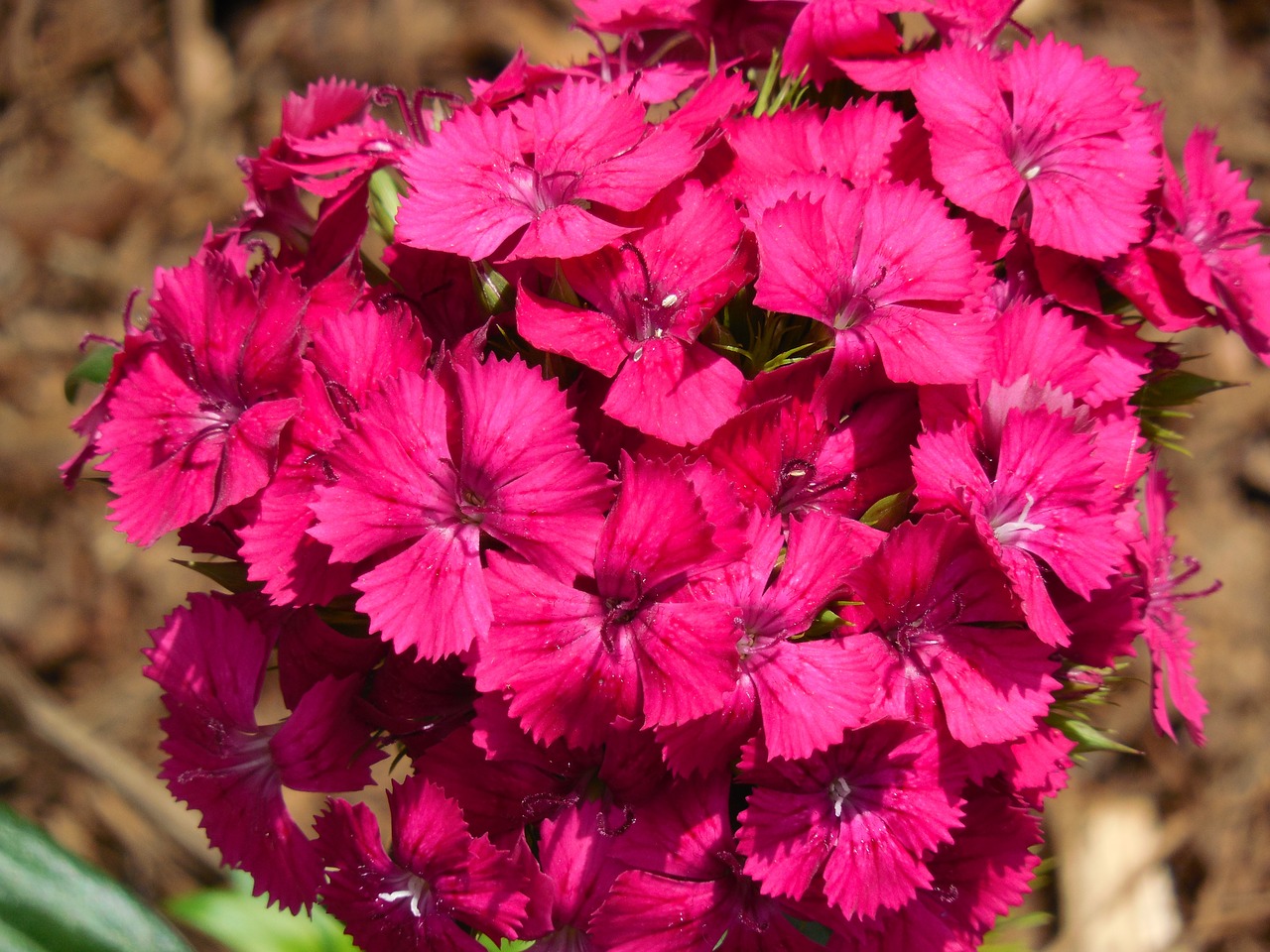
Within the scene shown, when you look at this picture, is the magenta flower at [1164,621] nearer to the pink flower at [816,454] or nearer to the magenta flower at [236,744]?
the pink flower at [816,454]

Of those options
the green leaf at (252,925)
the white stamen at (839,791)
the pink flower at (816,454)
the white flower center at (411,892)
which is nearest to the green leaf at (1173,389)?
the pink flower at (816,454)

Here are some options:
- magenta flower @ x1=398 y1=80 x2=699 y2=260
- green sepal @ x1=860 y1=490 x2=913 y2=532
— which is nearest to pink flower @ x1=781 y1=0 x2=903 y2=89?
magenta flower @ x1=398 y1=80 x2=699 y2=260

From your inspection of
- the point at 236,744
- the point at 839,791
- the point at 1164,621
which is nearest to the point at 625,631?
the point at 839,791

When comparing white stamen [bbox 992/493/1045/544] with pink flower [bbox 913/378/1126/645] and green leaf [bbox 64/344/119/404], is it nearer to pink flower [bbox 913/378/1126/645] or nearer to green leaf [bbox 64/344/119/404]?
pink flower [bbox 913/378/1126/645]

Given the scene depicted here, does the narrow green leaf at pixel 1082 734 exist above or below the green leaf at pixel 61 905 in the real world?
above

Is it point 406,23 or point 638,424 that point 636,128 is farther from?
point 406,23

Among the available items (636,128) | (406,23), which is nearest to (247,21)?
(406,23)

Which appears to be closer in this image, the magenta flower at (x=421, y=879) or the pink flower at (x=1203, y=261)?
the magenta flower at (x=421, y=879)
